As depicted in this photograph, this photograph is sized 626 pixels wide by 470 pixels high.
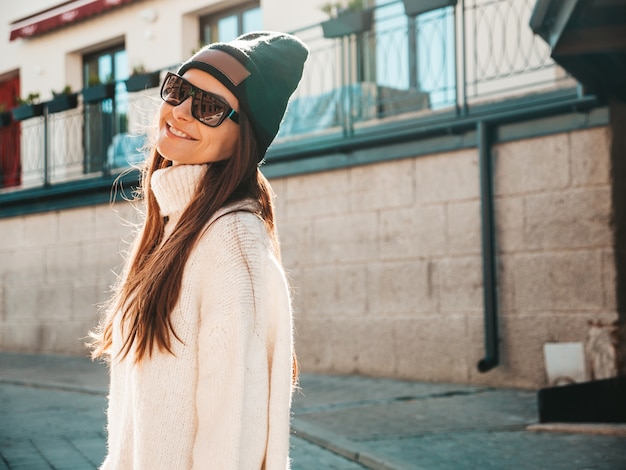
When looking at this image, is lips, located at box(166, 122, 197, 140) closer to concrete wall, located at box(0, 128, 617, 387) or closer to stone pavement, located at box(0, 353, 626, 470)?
stone pavement, located at box(0, 353, 626, 470)

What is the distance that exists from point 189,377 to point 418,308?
7203mm

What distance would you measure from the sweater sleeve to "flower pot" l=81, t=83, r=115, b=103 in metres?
11.1

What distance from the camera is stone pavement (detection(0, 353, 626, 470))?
17.4 feet

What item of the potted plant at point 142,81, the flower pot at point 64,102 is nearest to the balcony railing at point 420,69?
the potted plant at point 142,81

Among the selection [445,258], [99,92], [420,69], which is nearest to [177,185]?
[445,258]

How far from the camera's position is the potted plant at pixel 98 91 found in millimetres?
12344

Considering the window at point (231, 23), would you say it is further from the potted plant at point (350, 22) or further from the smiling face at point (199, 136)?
the smiling face at point (199, 136)

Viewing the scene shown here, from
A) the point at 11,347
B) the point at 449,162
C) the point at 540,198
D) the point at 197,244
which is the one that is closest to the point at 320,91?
the point at 449,162

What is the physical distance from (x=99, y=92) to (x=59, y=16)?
3435mm

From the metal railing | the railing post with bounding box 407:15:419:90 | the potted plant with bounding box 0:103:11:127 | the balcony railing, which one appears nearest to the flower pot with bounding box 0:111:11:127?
the potted plant with bounding box 0:103:11:127

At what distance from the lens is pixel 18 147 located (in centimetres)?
1545

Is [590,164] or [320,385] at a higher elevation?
[590,164]

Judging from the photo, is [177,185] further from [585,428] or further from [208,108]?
[585,428]

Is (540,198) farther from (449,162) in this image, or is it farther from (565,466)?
(565,466)
